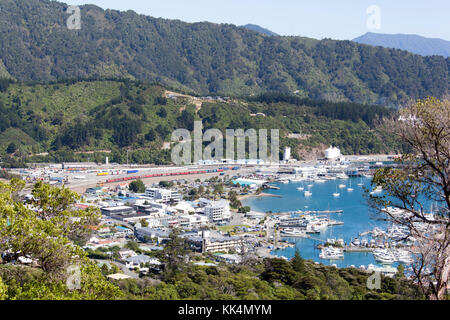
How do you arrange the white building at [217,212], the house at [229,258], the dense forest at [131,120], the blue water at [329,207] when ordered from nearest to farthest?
the house at [229,258] < the blue water at [329,207] < the white building at [217,212] < the dense forest at [131,120]

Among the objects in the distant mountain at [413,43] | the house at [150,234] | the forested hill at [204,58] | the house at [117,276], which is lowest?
the house at [150,234]

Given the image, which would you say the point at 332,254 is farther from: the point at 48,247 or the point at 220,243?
the point at 48,247

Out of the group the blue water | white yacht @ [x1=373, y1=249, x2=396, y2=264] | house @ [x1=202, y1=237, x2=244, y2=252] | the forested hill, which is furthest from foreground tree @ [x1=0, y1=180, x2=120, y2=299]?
the forested hill

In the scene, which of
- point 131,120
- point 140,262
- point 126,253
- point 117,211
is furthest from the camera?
point 131,120

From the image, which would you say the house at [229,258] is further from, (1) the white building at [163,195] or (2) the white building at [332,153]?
(2) the white building at [332,153]

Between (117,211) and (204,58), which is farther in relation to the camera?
(204,58)

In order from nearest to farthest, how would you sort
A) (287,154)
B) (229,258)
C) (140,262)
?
(140,262), (229,258), (287,154)

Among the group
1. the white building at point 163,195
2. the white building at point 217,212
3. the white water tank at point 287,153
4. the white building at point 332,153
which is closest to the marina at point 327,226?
the white building at point 217,212

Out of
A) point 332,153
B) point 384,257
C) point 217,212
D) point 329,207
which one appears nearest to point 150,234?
point 217,212
